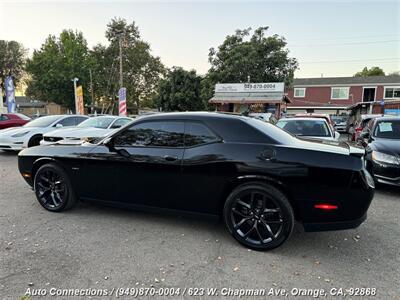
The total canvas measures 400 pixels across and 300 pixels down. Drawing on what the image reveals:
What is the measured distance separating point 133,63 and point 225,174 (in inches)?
1939

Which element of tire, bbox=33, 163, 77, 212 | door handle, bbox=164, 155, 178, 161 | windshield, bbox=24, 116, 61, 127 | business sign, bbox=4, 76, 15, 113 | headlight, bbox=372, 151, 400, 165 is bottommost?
tire, bbox=33, 163, 77, 212

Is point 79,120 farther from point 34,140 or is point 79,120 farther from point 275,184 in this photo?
point 275,184

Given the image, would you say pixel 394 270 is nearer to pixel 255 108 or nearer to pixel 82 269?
pixel 82 269

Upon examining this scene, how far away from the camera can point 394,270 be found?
110 inches

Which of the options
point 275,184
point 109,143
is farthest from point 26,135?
point 275,184

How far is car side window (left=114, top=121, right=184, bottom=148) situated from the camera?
3.54 meters

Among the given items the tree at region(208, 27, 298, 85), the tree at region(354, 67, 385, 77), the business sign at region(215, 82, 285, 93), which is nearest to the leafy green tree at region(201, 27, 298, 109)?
the tree at region(208, 27, 298, 85)

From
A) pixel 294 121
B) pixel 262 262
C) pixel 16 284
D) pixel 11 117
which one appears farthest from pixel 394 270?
pixel 11 117

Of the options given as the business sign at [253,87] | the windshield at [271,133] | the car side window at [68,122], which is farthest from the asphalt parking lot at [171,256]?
the business sign at [253,87]

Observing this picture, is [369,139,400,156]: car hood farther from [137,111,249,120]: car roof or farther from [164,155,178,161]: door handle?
[164,155,178,161]: door handle

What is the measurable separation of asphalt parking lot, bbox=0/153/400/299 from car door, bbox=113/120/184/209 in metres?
0.44

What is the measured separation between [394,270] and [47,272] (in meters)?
3.40

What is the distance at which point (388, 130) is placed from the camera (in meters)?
6.33

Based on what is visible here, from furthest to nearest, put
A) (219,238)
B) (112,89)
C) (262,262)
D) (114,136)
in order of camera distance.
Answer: (112,89)
(114,136)
(219,238)
(262,262)
